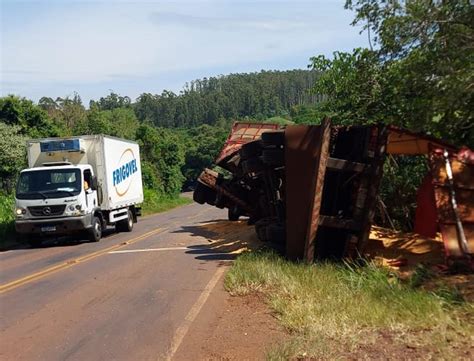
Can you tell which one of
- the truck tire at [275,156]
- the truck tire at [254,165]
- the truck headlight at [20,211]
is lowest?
the truck headlight at [20,211]

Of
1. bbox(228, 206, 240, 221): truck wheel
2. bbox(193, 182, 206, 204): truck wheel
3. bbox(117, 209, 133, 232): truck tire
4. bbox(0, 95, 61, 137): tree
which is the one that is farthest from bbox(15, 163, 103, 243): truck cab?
bbox(0, 95, 61, 137): tree

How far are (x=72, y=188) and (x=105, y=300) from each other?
364 inches

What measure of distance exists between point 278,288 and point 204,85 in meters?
165

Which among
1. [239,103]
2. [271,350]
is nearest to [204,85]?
[239,103]

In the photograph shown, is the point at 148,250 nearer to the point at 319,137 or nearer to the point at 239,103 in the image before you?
the point at 319,137

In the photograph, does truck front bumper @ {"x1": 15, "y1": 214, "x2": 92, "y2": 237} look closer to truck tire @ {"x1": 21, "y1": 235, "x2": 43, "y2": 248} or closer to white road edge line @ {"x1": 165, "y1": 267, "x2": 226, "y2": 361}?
truck tire @ {"x1": 21, "y1": 235, "x2": 43, "y2": 248}

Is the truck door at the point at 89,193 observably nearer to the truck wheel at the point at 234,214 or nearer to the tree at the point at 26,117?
the truck wheel at the point at 234,214

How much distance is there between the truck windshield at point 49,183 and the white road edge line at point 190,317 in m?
8.37

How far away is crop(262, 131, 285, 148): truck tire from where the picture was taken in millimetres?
11758

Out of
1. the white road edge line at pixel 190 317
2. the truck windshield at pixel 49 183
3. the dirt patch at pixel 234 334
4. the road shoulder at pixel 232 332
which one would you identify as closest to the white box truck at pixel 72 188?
the truck windshield at pixel 49 183

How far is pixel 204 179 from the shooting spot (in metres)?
17.5

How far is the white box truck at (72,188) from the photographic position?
678 inches

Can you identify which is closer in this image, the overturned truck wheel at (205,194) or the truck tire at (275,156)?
the truck tire at (275,156)

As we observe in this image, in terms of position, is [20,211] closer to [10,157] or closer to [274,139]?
[274,139]
